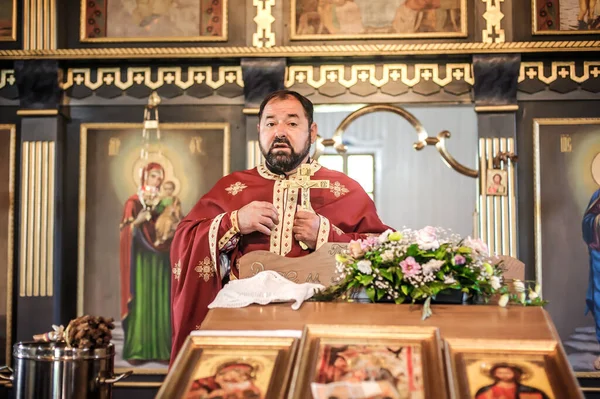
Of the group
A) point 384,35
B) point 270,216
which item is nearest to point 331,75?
point 384,35

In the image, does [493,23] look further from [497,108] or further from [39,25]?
[39,25]

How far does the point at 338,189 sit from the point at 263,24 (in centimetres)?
322

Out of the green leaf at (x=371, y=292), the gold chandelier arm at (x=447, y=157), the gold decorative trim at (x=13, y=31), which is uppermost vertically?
the gold decorative trim at (x=13, y=31)

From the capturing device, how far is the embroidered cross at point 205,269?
4148 millimetres

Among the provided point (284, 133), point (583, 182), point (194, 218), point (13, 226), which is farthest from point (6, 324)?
point (583, 182)

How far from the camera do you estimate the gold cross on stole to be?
4.21m

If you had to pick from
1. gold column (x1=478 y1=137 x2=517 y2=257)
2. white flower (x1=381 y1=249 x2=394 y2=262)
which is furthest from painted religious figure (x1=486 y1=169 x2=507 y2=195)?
white flower (x1=381 y1=249 x2=394 y2=262)

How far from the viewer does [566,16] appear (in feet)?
24.3

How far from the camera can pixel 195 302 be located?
413 centimetres

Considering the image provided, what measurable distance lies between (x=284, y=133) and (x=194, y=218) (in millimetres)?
653

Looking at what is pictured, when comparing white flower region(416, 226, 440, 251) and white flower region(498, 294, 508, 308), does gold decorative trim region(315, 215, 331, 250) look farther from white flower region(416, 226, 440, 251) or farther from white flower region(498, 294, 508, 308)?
white flower region(498, 294, 508, 308)

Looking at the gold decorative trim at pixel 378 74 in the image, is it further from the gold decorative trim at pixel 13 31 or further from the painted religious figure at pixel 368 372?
the painted religious figure at pixel 368 372

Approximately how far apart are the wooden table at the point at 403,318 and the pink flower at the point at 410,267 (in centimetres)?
15

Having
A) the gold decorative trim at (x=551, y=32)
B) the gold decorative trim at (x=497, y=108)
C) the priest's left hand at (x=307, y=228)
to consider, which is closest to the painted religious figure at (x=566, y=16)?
the gold decorative trim at (x=551, y=32)
